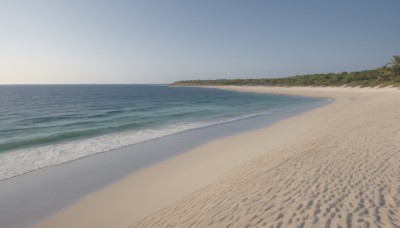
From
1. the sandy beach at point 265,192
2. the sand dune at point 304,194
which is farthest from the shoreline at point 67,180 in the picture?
the sand dune at point 304,194

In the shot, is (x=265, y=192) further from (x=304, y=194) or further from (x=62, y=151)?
(x=62, y=151)

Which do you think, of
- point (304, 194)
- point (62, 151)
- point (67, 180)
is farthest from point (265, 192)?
point (62, 151)

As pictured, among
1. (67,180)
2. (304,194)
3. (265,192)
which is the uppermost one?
(304,194)

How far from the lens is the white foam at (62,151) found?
10.2 m

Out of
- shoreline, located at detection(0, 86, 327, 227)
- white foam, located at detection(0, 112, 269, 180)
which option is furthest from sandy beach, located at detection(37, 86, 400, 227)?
white foam, located at detection(0, 112, 269, 180)

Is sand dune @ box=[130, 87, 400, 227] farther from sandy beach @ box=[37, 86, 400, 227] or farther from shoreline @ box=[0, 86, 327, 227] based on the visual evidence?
shoreline @ box=[0, 86, 327, 227]

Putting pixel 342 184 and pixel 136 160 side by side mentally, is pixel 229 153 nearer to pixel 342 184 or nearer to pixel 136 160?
pixel 136 160

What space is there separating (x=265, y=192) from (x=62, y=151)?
11.5m

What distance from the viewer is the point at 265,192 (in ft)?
19.8

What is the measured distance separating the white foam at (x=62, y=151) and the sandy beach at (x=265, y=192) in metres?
4.59

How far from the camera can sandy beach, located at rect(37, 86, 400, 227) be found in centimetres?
482

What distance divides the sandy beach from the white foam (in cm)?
459

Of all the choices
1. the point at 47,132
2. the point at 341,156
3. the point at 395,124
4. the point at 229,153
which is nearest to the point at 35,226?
the point at 229,153

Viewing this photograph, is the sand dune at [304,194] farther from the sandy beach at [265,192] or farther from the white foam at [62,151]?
the white foam at [62,151]
